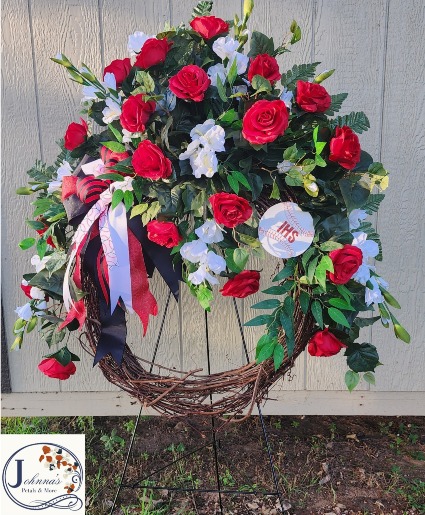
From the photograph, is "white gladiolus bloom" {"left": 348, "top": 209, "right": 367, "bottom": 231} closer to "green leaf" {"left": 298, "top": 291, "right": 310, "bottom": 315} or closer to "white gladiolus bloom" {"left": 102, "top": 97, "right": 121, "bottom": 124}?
"green leaf" {"left": 298, "top": 291, "right": 310, "bottom": 315}

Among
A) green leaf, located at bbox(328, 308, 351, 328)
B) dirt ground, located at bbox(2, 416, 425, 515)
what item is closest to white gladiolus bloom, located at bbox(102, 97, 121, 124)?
green leaf, located at bbox(328, 308, 351, 328)

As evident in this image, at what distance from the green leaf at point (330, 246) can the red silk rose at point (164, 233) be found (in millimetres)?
309

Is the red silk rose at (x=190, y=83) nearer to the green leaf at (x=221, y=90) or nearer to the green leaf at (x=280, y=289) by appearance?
the green leaf at (x=221, y=90)

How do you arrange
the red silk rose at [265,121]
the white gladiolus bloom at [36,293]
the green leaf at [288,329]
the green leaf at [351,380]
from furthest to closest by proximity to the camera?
the white gladiolus bloom at [36,293] < the green leaf at [351,380] < the green leaf at [288,329] < the red silk rose at [265,121]

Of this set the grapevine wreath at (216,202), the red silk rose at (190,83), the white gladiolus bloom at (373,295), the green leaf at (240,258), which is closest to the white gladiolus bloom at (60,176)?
the grapevine wreath at (216,202)

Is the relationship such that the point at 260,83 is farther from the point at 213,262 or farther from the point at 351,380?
the point at 351,380

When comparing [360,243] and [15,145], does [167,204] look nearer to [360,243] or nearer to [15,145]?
[360,243]

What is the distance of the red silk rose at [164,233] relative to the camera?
121 cm

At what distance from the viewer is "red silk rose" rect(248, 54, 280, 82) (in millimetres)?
1214

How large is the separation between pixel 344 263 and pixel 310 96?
37 cm

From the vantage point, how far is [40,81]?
68.6 inches

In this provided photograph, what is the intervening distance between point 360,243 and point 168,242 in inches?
16.8

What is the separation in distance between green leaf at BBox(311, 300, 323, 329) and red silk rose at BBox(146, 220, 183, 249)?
12.8 inches

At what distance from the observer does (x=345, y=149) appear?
119cm
